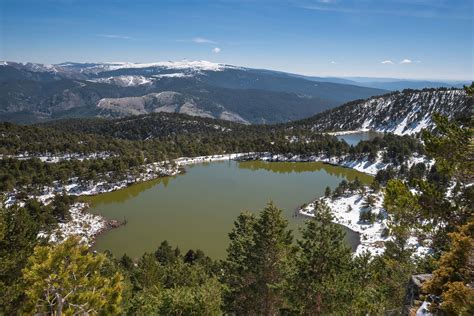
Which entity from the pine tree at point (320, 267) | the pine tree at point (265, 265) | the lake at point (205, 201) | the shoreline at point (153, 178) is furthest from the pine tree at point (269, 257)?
the shoreline at point (153, 178)

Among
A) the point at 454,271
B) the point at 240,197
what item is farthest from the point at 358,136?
the point at 454,271

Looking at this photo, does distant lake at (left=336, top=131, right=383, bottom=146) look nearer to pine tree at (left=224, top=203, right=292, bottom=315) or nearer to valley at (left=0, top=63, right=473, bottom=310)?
valley at (left=0, top=63, right=473, bottom=310)

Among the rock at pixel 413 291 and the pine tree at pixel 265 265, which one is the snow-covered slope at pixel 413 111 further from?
the rock at pixel 413 291

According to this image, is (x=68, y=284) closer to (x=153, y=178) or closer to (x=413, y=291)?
(x=413, y=291)

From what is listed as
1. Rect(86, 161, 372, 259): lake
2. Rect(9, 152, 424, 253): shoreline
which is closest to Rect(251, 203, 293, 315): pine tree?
Rect(86, 161, 372, 259): lake

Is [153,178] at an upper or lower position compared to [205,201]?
lower
